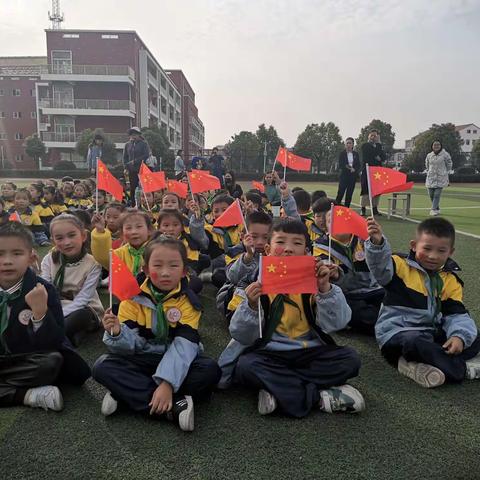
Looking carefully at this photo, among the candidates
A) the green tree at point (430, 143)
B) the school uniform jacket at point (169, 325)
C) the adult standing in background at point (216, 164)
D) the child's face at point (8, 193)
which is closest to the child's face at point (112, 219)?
the school uniform jacket at point (169, 325)

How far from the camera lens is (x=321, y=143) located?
148ft

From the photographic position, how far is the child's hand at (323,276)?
2328 millimetres

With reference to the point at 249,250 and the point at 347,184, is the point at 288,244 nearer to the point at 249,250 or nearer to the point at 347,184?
the point at 249,250

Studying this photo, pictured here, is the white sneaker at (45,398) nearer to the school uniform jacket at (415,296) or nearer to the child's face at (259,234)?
the child's face at (259,234)

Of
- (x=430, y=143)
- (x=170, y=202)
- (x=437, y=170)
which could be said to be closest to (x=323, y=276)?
(x=170, y=202)

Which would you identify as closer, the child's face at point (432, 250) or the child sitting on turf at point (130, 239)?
the child's face at point (432, 250)

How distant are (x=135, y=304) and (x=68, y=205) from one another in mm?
6966

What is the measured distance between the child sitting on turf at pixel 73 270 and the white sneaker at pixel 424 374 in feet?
7.56

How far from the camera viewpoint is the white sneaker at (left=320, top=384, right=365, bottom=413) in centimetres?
235

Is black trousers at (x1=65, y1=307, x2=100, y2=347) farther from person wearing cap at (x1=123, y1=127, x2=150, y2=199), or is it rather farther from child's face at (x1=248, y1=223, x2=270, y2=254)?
person wearing cap at (x1=123, y1=127, x2=150, y2=199)

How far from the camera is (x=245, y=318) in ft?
8.03

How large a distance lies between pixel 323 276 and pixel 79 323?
→ 192cm

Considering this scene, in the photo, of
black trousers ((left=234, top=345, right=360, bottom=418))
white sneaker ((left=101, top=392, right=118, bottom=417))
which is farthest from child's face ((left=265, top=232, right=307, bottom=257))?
white sneaker ((left=101, top=392, right=118, bottom=417))

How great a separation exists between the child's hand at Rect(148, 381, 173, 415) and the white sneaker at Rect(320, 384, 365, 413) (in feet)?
2.68
